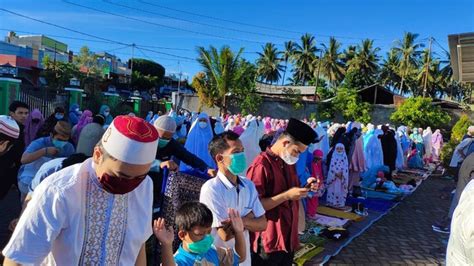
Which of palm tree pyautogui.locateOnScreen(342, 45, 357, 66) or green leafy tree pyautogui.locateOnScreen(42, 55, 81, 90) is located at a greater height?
palm tree pyautogui.locateOnScreen(342, 45, 357, 66)

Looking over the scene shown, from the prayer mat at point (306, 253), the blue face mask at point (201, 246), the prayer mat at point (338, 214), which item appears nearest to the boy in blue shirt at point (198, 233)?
the blue face mask at point (201, 246)

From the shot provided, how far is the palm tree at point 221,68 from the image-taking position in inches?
1059

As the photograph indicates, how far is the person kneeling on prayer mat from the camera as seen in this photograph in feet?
4.53

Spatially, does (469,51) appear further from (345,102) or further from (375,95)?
(375,95)

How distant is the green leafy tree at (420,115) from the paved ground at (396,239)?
17.7 m

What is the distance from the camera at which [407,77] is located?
148 feet

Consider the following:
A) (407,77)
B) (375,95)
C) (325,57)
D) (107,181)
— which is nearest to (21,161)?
(107,181)

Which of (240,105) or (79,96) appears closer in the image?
(79,96)

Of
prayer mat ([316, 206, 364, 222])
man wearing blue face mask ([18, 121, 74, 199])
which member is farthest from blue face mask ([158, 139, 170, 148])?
prayer mat ([316, 206, 364, 222])

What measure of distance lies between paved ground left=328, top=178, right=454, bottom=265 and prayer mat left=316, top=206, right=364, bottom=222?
36 centimetres

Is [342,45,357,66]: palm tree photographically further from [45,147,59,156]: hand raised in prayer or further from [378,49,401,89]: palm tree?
[45,147,59,156]: hand raised in prayer

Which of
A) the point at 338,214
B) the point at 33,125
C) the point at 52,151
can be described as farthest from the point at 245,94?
the point at 52,151

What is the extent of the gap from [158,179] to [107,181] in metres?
2.72

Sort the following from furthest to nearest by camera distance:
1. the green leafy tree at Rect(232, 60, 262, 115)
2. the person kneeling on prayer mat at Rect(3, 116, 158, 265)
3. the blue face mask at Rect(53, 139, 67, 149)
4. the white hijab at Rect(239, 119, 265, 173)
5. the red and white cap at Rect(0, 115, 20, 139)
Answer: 1. the green leafy tree at Rect(232, 60, 262, 115)
2. the white hijab at Rect(239, 119, 265, 173)
3. the blue face mask at Rect(53, 139, 67, 149)
4. the red and white cap at Rect(0, 115, 20, 139)
5. the person kneeling on prayer mat at Rect(3, 116, 158, 265)
